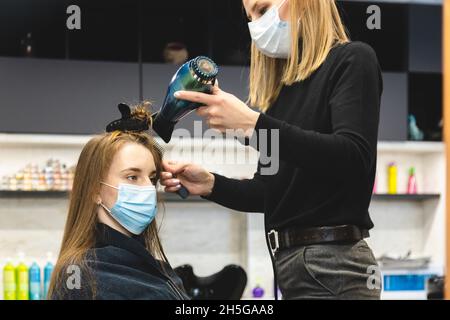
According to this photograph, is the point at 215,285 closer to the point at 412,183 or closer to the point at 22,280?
the point at 22,280

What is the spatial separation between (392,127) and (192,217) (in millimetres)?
1518

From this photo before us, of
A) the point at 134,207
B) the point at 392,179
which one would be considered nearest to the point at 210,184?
the point at 134,207

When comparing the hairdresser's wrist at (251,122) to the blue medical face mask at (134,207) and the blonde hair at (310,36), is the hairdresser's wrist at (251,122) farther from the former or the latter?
the blue medical face mask at (134,207)

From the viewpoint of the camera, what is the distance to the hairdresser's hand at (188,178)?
6.43 ft

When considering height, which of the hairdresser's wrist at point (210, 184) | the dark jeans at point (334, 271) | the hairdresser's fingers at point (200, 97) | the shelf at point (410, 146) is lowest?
the dark jeans at point (334, 271)

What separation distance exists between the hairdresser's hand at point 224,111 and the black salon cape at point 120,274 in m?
0.53

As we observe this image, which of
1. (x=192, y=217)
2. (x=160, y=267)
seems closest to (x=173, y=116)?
(x=160, y=267)

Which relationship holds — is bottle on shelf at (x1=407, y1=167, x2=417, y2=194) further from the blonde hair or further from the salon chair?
the blonde hair

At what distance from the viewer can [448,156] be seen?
1.02 m

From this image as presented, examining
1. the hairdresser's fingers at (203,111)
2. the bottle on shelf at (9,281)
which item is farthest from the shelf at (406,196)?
the hairdresser's fingers at (203,111)

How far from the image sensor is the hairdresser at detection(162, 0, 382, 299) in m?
1.53

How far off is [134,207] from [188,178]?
163mm

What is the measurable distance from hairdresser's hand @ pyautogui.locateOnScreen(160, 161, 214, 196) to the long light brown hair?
2.7 inches
